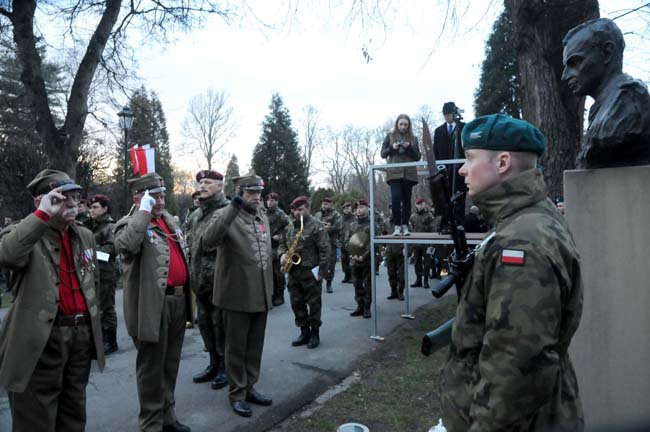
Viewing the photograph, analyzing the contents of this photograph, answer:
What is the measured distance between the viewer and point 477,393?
5.35 feet

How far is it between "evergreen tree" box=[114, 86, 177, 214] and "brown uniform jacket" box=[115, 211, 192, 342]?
20.1 meters

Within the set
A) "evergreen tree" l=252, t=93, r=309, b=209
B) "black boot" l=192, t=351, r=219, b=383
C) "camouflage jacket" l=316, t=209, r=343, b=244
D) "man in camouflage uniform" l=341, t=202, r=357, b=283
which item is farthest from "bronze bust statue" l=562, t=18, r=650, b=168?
"evergreen tree" l=252, t=93, r=309, b=209

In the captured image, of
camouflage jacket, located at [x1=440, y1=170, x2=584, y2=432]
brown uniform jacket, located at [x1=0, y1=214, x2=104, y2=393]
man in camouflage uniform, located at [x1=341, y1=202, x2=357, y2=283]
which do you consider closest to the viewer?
camouflage jacket, located at [x1=440, y1=170, x2=584, y2=432]

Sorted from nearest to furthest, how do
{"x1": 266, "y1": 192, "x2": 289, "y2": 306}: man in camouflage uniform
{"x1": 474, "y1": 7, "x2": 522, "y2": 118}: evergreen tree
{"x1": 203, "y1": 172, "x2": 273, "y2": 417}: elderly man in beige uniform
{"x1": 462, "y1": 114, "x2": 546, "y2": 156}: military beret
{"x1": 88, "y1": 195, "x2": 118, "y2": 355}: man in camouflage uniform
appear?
{"x1": 462, "y1": 114, "x2": 546, "y2": 156}: military beret < {"x1": 203, "y1": 172, "x2": 273, "y2": 417}: elderly man in beige uniform < {"x1": 88, "y1": 195, "x2": 118, "y2": 355}: man in camouflage uniform < {"x1": 266, "y1": 192, "x2": 289, "y2": 306}: man in camouflage uniform < {"x1": 474, "y1": 7, "x2": 522, "y2": 118}: evergreen tree

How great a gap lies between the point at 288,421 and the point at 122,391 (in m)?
2.10

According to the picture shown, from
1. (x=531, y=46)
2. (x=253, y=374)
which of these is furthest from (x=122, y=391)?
(x=531, y=46)

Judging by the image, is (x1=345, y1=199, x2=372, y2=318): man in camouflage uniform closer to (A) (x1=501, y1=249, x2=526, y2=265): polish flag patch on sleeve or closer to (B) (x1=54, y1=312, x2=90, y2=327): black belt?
(B) (x1=54, y1=312, x2=90, y2=327): black belt

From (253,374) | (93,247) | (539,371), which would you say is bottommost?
(253,374)

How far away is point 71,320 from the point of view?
3.12 m

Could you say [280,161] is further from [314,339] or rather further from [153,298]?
[153,298]

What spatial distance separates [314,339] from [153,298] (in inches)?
142

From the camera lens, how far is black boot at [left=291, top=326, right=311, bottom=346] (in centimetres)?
699

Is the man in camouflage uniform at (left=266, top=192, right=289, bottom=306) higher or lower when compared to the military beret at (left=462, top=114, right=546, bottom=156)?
lower

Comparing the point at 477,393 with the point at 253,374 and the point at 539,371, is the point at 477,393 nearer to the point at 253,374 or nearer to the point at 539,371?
the point at 539,371
